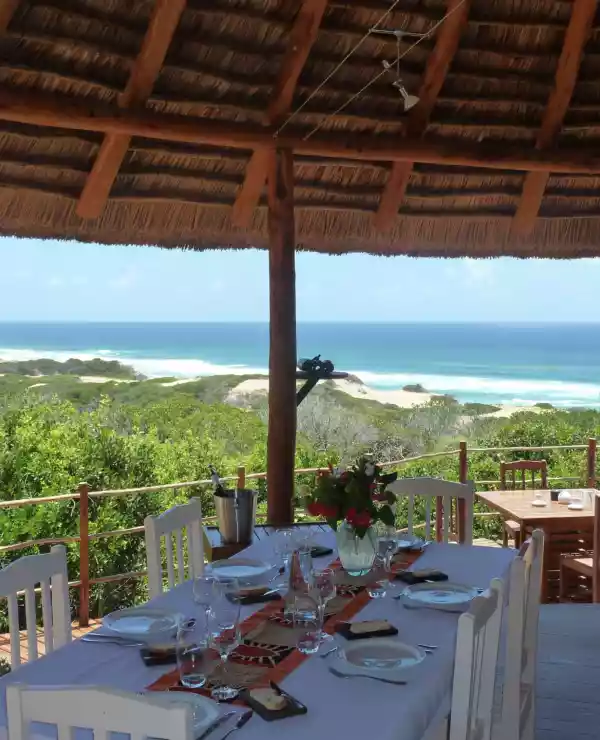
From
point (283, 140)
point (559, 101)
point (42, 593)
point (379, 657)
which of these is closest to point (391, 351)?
point (559, 101)

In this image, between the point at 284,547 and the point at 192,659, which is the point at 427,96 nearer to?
the point at 284,547

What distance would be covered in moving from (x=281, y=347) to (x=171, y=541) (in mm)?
1532

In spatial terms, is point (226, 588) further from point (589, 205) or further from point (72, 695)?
point (589, 205)

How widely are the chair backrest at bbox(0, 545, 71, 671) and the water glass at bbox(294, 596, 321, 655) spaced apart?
2.11 feet

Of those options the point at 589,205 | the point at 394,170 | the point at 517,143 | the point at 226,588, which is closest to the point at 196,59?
the point at 394,170

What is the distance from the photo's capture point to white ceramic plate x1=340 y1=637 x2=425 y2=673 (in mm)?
1894

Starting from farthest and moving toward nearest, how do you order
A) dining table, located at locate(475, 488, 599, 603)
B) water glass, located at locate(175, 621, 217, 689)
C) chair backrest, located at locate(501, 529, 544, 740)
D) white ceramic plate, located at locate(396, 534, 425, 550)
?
dining table, located at locate(475, 488, 599, 603) → white ceramic plate, located at locate(396, 534, 425, 550) → chair backrest, located at locate(501, 529, 544, 740) → water glass, located at locate(175, 621, 217, 689)

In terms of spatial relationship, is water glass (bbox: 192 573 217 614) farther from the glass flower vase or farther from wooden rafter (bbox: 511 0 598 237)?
wooden rafter (bbox: 511 0 598 237)

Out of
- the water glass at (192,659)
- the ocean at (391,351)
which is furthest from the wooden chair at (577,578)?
the ocean at (391,351)

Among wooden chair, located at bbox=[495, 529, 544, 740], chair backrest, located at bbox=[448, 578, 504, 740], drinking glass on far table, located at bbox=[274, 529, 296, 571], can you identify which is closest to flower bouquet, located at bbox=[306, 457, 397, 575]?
drinking glass on far table, located at bbox=[274, 529, 296, 571]

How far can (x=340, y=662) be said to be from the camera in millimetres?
1907

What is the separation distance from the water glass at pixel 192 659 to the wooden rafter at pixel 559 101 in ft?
12.3

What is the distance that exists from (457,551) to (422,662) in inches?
42.4

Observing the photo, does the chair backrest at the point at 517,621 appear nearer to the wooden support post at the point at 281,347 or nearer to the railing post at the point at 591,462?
the wooden support post at the point at 281,347
